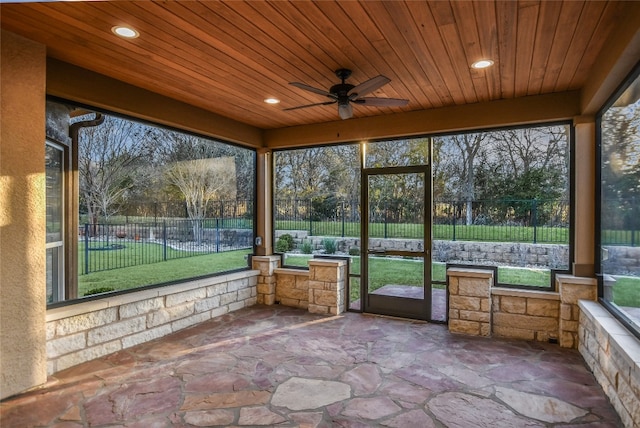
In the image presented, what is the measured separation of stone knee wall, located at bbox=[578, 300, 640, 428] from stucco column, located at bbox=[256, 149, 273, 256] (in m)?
4.28

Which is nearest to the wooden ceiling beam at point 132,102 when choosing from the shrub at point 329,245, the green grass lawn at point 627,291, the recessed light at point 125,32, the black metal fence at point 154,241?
the recessed light at point 125,32

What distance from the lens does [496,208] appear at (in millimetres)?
4625

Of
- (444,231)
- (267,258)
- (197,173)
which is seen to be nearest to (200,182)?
(197,173)

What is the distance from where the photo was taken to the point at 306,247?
5863 millimetres

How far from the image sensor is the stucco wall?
111 inches

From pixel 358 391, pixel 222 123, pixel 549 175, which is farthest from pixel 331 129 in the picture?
pixel 358 391

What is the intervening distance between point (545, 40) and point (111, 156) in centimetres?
437

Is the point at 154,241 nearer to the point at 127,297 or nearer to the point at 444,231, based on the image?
the point at 127,297

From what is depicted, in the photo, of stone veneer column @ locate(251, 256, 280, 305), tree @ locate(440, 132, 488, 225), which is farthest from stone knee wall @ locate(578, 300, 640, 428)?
stone veneer column @ locate(251, 256, 280, 305)

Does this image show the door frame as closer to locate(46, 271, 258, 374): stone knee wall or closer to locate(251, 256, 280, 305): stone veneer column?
locate(251, 256, 280, 305): stone veneer column

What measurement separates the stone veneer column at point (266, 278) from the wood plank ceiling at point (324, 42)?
2.71 metres

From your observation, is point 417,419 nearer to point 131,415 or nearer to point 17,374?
point 131,415

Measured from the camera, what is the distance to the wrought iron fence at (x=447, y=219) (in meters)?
4.37

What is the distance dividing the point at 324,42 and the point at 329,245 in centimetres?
337
